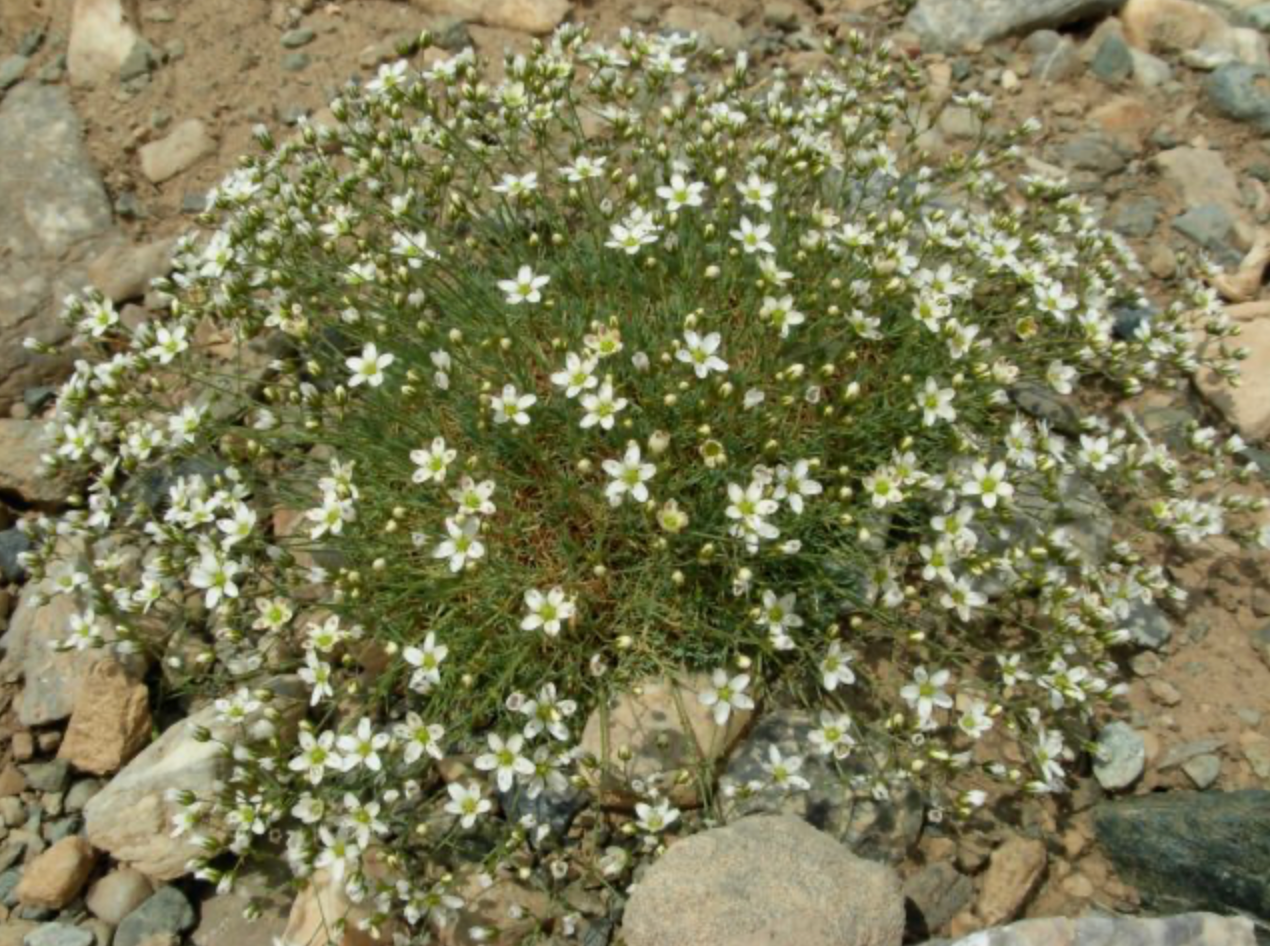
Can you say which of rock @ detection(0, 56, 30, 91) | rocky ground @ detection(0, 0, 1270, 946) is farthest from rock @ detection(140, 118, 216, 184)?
rock @ detection(0, 56, 30, 91)

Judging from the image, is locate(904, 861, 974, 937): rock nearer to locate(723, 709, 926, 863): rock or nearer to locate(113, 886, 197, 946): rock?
locate(723, 709, 926, 863): rock

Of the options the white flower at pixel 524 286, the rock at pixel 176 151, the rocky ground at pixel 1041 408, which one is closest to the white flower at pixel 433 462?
the white flower at pixel 524 286

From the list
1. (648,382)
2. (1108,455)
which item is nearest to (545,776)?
(648,382)

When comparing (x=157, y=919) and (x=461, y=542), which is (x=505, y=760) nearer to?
(x=461, y=542)

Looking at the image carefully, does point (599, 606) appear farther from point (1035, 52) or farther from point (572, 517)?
point (1035, 52)

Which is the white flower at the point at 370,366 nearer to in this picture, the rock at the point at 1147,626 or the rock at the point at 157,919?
the rock at the point at 157,919
